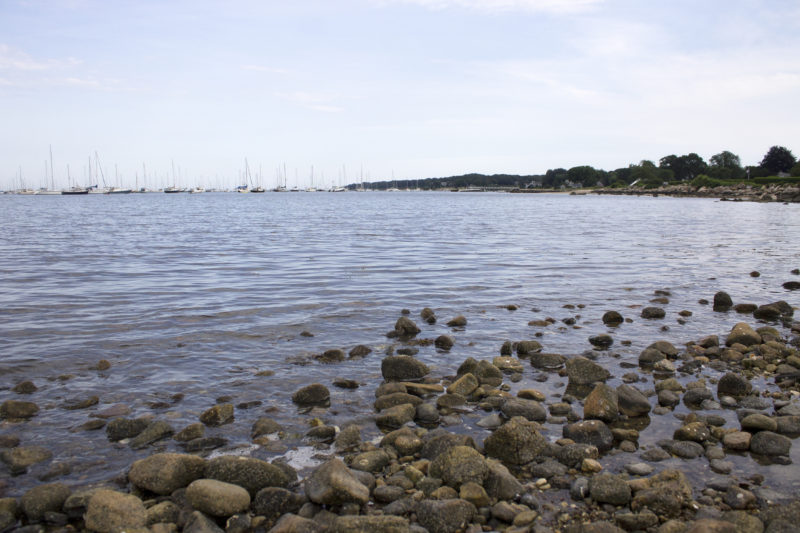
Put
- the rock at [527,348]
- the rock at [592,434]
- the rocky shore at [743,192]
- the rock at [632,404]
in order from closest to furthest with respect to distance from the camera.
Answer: the rock at [592,434] < the rock at [632,404] < the rock at [527,348] < the rocky shore at [743,192]

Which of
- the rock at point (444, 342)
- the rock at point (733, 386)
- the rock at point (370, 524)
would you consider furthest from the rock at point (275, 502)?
the rock at point (733, 386)

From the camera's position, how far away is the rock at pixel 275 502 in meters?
5.98

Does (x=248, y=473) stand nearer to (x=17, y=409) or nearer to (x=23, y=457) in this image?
(x=23, y=457)

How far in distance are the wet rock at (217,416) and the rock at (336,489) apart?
2.73 metres

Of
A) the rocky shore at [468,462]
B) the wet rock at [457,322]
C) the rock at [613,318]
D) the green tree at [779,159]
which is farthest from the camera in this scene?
the green tree at [779,159]

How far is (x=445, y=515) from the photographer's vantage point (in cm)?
563

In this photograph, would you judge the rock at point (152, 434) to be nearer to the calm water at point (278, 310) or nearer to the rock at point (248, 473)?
the calm water at point (278, 310)

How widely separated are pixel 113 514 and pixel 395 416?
153 inches

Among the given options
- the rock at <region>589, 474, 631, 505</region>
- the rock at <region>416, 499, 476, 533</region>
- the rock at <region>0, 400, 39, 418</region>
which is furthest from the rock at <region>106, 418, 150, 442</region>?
the rock at <region>589, 474, 631, 505</region>

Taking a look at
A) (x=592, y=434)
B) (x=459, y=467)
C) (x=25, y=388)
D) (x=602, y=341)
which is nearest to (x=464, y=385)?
(x=592, y=434)

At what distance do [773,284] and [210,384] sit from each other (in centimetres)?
2048

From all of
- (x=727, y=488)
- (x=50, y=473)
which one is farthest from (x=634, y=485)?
(x=50, y=473)

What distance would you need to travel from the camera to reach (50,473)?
690 cm

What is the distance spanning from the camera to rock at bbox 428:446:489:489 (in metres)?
6.35
